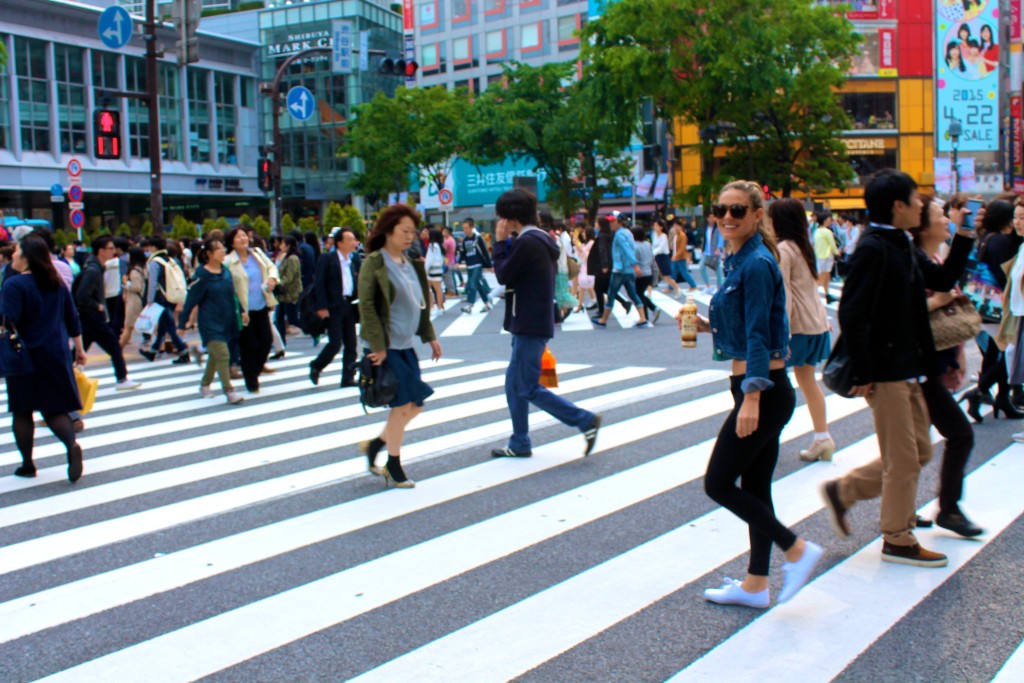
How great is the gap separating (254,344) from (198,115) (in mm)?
55074

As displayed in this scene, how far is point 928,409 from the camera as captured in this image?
195 inches

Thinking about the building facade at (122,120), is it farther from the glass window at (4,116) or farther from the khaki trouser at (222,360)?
the khaki trouser at (222,360)

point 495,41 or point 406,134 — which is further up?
point 495,41

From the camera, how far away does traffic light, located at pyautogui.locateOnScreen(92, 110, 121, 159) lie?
59.0 ft

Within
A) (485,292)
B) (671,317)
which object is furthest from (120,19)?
(671,317)

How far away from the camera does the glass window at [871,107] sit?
2157 inches

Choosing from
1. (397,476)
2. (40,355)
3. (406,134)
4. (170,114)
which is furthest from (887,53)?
(40,355)

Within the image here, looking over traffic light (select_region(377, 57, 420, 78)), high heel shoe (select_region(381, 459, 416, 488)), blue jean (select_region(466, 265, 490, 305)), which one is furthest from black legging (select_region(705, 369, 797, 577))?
traffic light (select_region(377, 57, 420, 78))

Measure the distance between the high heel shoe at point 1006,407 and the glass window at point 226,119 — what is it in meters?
60.2

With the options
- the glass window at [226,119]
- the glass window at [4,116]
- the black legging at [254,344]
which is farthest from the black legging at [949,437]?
the glass window at [226,119]

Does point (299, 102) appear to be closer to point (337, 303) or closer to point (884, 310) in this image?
point (337, 303)

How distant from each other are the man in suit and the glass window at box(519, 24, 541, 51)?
62533 millimetres

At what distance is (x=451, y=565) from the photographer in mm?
4902

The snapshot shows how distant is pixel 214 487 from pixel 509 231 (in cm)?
249
